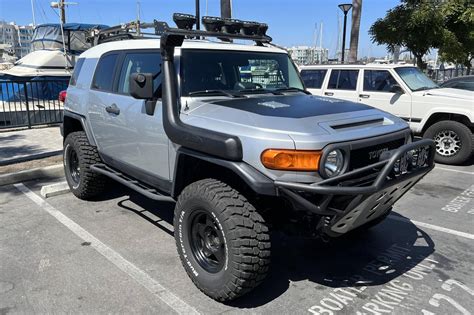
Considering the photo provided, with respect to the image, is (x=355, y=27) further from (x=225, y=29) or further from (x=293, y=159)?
(x=293, y=159)

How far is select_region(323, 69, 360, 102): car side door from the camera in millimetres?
9078

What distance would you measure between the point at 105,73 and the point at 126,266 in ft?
7.69

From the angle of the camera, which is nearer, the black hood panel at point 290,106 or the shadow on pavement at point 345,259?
the black hood panel at point 290,106

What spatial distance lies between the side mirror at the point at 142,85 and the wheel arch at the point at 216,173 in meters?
0.61

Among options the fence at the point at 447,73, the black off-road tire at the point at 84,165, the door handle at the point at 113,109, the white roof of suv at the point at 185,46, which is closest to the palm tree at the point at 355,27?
the fence at the point at 447,73

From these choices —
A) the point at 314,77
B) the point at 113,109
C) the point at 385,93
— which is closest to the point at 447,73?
the point at 314,77

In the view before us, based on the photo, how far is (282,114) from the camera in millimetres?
3227

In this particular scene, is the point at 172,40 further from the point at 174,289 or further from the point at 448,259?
the point at 448,259

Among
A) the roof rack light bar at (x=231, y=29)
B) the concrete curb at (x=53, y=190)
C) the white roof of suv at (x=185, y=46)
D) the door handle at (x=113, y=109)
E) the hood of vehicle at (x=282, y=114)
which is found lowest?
the concrete curb at (x=53, y=190)

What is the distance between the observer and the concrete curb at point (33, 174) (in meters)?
6.24

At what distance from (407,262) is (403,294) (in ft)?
2.13

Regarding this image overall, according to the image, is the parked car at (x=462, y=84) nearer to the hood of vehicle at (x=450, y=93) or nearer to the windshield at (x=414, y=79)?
the windshield at (x=414, y=79)

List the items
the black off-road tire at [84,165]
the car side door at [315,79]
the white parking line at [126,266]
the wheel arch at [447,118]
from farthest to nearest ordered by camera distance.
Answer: the car side door at [315,79] < the wheel arch at [447,118] < the black off-road tire at [84,165] < the white parking line at [126,266]

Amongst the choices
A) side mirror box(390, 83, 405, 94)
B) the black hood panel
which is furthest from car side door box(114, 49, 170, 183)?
side mirror box(390, 83, 405, 94)
